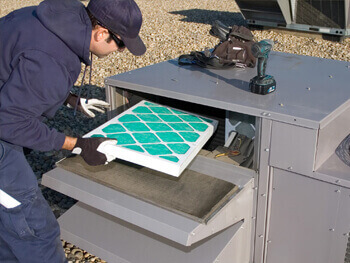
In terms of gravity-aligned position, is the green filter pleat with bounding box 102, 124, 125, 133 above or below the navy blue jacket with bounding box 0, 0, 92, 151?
below

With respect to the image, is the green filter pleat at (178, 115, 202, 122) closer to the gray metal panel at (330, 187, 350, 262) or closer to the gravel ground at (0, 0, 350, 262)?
the gray metal panel at (330, 187, 350, 262)

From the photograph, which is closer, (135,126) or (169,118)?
(135,126)

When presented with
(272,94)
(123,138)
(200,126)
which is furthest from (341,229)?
(123,138)

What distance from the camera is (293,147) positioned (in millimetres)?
1720

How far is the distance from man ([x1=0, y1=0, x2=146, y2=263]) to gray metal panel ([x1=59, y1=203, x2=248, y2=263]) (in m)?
0.25

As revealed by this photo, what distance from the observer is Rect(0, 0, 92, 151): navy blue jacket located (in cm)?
152

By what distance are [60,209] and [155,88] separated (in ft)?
4.23

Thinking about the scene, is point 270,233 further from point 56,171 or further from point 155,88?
point 56,171

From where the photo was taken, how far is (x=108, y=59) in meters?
6.40

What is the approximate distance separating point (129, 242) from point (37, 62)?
0.99 m

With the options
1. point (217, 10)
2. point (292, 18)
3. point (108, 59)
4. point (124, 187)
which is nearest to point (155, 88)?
point (124, 187)

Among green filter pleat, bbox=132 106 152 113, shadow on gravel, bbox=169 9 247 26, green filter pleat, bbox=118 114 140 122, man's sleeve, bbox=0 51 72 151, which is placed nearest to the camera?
man's sleeve, bbox=0 51 72 151

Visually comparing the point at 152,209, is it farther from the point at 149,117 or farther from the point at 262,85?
the point at 262,85

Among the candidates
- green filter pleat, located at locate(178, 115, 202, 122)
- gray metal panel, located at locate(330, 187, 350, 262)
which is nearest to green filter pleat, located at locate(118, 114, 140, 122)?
green filter pleat, located at locate(178, 115, 202, 122)
